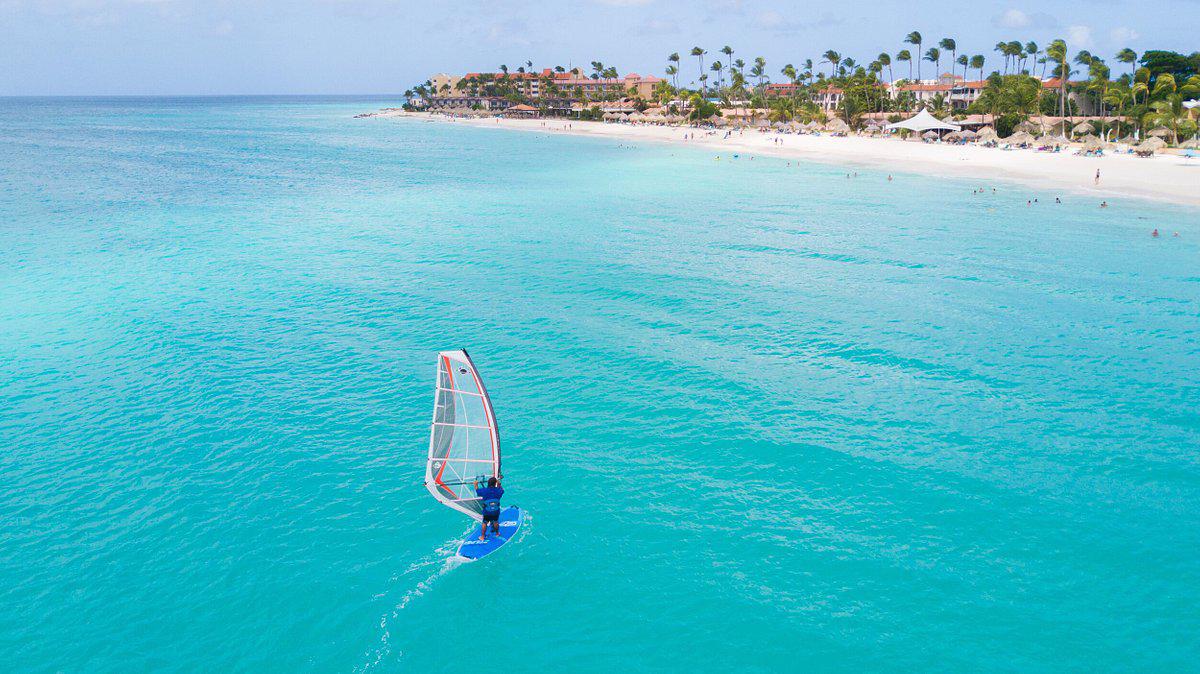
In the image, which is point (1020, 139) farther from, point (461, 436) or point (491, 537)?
point (491, 537)

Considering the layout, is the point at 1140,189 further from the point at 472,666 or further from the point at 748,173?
the point at 472,666

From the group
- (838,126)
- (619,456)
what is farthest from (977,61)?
(619,456)

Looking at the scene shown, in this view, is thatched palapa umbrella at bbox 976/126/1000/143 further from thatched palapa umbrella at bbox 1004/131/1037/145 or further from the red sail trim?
the red sail trim

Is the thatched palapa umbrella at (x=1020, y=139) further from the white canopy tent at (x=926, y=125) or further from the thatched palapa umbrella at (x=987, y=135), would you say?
the white canopy tent at (x=926, y=125)

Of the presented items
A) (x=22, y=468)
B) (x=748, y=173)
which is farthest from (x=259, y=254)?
(x=748, y=173)

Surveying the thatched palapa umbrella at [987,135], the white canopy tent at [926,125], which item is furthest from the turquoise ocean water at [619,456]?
the white canopy tent at [926,125]

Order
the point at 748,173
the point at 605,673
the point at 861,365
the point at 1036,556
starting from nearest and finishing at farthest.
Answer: the point at 605,673, the point at 1036,556, the point at 861,365, the point at 748,173
